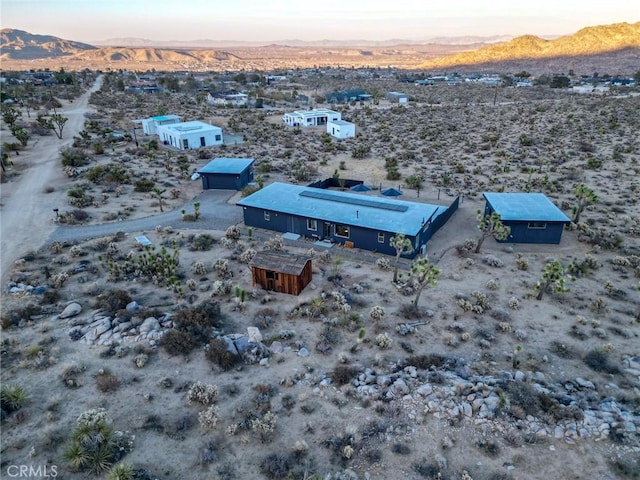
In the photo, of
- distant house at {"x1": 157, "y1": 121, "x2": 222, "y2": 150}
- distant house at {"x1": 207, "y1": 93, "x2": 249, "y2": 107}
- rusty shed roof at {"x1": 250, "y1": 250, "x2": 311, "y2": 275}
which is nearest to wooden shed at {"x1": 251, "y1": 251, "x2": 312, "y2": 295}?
rusty shed roof at {"x1": 250, "y1": 250, "x2": 311, "y2": 275}

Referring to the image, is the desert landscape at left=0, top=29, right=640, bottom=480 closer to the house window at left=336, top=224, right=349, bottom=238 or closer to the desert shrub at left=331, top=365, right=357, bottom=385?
the desert shrub at left=331, top=365, right=357, bottom=385

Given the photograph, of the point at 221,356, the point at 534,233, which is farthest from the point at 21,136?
the point at 534,233

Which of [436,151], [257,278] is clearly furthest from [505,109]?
[257,278]

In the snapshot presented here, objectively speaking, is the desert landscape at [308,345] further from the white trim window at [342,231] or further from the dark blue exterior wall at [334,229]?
the white trim window at [342,231]

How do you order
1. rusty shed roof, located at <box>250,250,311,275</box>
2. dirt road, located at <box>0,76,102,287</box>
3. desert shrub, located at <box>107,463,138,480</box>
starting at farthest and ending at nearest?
dirt road, located at <box>0,76,102,287</box>
rusty shed roof, located at <box>250,250,311,275</box>
desert shrub, located at <box>107,463,138,480</box>

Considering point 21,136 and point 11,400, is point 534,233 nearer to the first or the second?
point 11,400
